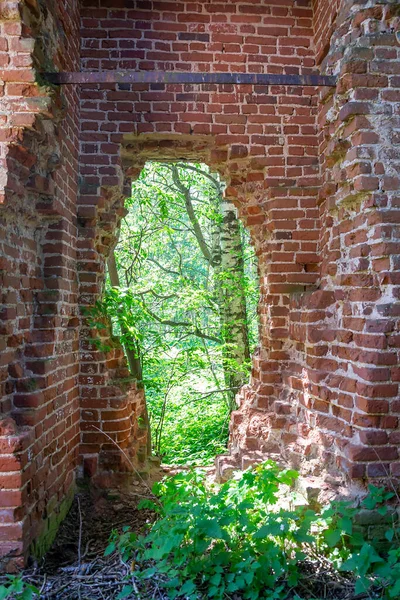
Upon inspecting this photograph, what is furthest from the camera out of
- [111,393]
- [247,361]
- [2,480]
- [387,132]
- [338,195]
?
[247,361]

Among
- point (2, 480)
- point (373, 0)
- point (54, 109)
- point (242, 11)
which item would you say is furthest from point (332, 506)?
point (242, 11)

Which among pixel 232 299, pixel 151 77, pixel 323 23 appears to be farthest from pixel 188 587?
pixel 232 299

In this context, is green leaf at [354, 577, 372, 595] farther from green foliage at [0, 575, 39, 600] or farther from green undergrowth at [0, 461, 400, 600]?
green foliage at [0, 575, 39, 600]

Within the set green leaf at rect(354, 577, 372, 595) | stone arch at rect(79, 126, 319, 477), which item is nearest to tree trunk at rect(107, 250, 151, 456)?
stone arch at rect(79, 126, 319, 477)

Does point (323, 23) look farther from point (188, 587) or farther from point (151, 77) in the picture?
point (188, 587)

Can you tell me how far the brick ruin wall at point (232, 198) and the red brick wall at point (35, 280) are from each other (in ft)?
0.04

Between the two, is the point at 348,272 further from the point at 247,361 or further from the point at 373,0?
the point at 247,361

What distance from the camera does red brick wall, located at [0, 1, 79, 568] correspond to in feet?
9.34

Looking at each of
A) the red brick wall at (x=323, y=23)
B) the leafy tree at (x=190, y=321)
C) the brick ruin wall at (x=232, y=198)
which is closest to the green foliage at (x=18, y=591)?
the brick ruin wall at (x=232, y=198)

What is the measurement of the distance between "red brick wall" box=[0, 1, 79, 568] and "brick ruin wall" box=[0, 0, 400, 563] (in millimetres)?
13

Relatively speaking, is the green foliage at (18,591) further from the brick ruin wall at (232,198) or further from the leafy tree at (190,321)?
the leafy tree at (190,321)

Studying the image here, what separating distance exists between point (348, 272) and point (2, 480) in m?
2.58

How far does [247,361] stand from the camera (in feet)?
22.4

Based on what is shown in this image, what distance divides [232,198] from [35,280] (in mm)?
2087
